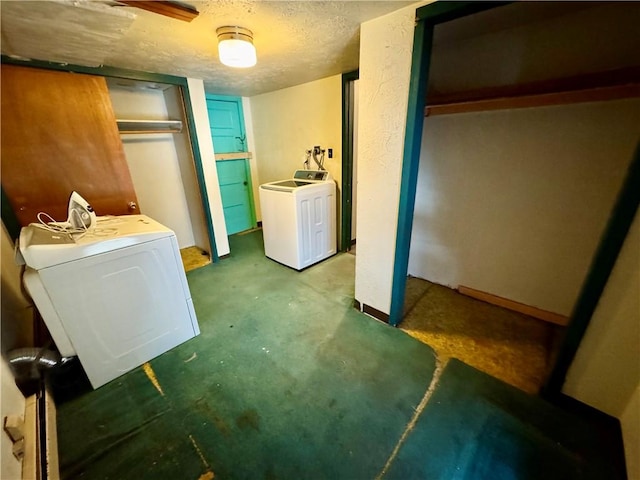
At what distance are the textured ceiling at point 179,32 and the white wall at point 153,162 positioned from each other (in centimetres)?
78

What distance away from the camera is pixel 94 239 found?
1467mm

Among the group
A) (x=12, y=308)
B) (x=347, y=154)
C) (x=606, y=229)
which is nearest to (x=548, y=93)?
(x=606, y=229)

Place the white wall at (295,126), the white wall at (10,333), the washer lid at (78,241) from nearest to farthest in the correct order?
the white wall at (10,333)
the washer lid at (78,241)
the white wall at (295,126)

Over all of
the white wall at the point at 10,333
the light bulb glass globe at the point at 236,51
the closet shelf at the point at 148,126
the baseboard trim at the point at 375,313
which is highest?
the light bulb glass globe at the point at 236,51

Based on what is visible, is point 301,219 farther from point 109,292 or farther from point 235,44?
point 109,292

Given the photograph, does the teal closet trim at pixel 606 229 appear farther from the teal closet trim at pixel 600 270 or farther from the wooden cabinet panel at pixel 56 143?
the wooden cabinet panel at pixel 56 143

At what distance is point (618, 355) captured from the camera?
117 centimetres

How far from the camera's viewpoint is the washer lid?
1288 mm

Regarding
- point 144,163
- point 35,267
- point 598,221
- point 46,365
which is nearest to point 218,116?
point 144,163

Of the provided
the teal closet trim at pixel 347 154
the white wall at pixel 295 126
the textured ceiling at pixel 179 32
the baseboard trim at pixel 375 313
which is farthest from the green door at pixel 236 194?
the baseboard trim at pixel 375 313

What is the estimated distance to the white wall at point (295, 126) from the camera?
297 centimetres

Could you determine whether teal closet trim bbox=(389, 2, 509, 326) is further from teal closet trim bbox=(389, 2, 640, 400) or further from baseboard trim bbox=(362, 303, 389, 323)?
baseboard trim bbox=(362, 303, 389, 323)

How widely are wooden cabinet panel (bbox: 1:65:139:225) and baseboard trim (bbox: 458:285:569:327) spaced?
11.1 feet

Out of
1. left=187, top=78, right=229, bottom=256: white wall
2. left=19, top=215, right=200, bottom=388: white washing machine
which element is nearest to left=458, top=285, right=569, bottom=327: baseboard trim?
left=19, top=215, right=200, bottom=388: white washing machine
